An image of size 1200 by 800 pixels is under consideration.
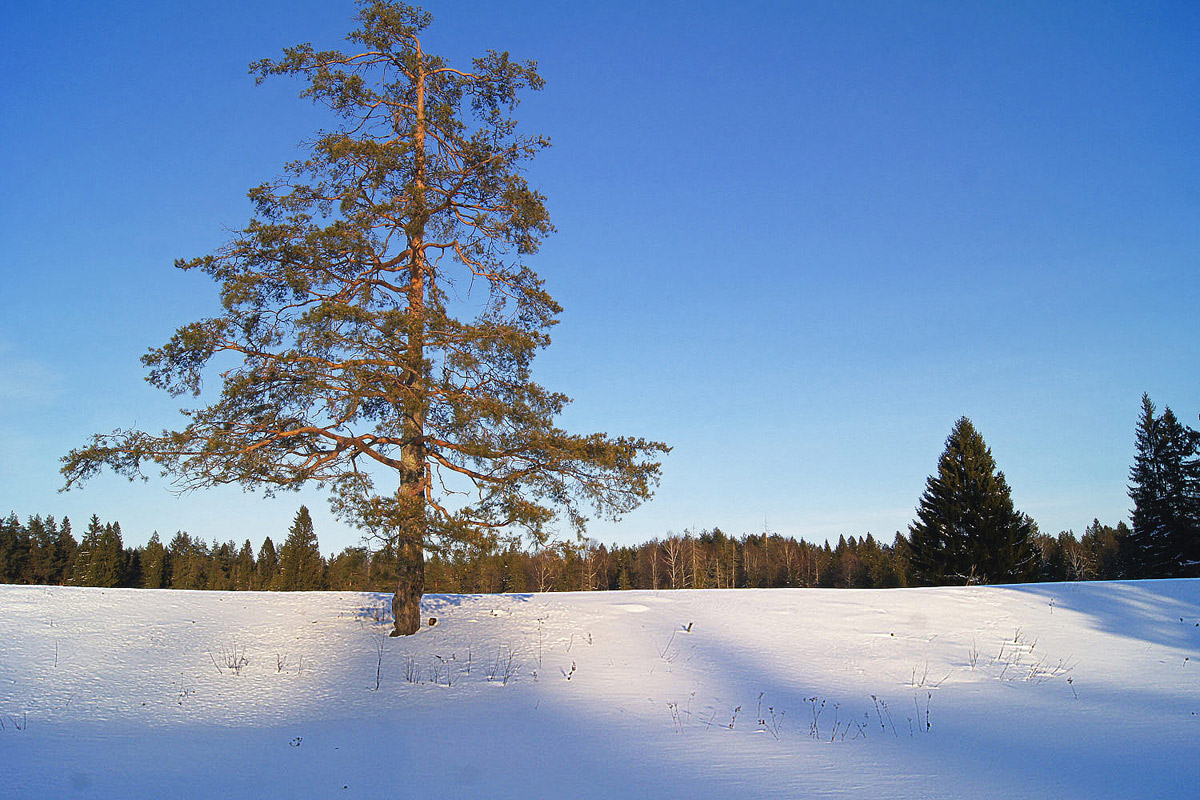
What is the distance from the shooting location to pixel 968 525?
2994cm

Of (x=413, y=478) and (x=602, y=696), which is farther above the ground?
(x=413, y=478)

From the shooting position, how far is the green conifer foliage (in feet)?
196

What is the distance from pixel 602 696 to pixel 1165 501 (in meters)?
40.7

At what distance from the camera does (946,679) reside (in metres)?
8.88

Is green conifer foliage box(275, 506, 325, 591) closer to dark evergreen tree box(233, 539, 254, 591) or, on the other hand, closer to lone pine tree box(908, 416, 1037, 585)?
dark evergreen tree box(233, 539, 254, 591)

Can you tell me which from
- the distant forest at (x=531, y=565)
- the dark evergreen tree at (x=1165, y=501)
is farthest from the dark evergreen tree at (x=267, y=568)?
the dark evergreen tree at (x=1165, y=501)

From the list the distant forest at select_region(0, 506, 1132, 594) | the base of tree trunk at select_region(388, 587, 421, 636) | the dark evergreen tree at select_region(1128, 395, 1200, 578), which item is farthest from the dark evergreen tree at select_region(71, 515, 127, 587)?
the dark evergreen tree at select_region(1128, 395, 1200, 578)

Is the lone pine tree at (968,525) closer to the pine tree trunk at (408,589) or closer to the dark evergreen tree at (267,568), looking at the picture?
the pine tree trunk at (408,589)

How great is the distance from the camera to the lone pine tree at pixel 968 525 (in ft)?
96.2

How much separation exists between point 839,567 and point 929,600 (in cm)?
6992

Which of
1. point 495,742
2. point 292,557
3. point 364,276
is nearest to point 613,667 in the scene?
point 495,742

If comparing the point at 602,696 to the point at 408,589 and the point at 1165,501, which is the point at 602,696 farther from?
the point at 1165,501

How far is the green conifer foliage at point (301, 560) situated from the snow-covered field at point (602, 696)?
50320mm

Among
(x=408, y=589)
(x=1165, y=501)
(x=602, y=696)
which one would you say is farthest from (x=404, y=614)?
(x=1165, y=501)
